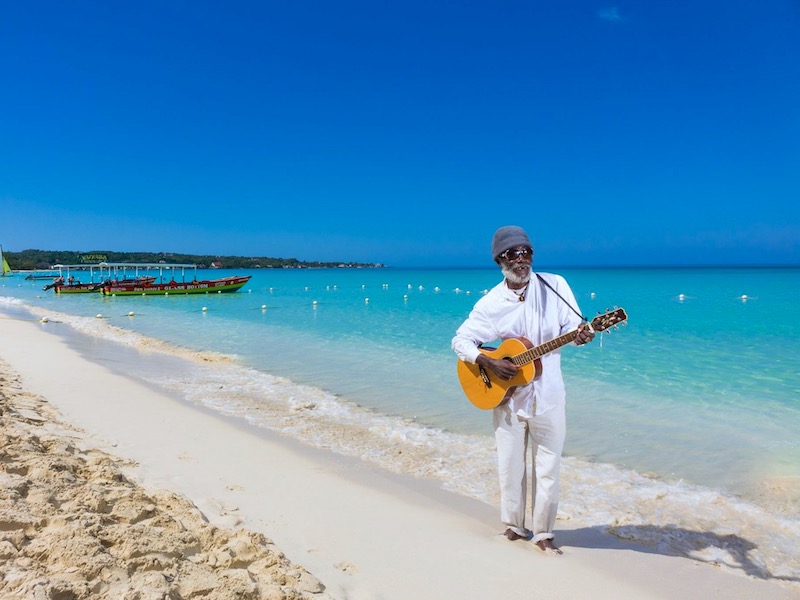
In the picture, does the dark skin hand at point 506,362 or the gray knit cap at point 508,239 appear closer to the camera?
the dark skin hand at point 506,362

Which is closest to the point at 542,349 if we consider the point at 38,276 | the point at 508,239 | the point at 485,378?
the point at 485,378

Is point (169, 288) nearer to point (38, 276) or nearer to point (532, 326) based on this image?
point (532, 326)

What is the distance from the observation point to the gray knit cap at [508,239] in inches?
129

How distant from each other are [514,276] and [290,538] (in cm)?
222

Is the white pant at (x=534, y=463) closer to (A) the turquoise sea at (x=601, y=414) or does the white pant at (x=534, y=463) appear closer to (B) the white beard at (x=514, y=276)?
(B) the white beard at (x=514, y=276)

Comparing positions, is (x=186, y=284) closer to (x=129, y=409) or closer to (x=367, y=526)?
(x=129, y=409)

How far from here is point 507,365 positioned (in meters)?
3.31

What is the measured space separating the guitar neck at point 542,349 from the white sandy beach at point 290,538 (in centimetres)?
126

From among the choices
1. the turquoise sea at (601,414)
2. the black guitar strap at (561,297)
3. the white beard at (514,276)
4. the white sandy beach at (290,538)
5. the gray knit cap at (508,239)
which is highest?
the gray knit cap at (508,239)

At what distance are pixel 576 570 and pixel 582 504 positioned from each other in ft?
4.66

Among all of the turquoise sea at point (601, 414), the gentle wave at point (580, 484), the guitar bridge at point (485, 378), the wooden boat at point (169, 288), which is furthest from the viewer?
the wooden boat at point (169, 288)

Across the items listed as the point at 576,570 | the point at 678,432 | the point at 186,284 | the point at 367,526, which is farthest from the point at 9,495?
the point at 186,284

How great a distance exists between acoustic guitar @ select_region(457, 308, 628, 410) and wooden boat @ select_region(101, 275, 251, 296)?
44.7 metres

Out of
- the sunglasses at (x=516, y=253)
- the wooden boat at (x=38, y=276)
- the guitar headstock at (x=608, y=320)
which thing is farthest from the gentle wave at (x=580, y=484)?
the wooden boat at (x=38, y=276)
